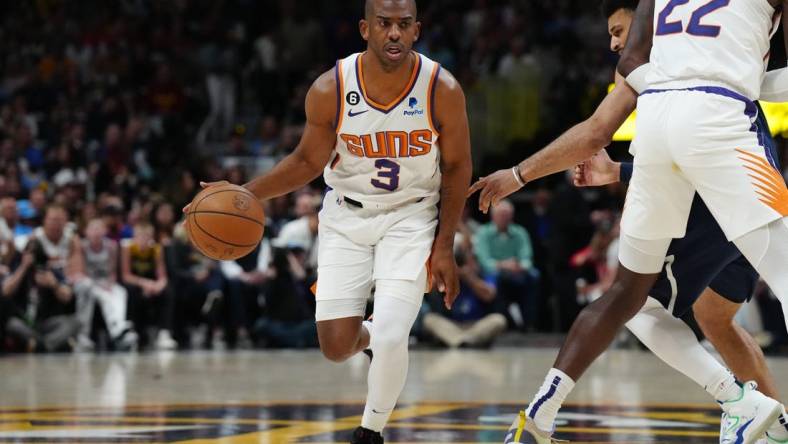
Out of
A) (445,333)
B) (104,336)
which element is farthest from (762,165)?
(104,336)

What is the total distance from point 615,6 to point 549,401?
1622 mm

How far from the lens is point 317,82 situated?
5309mm

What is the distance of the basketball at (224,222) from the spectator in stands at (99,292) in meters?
7.58

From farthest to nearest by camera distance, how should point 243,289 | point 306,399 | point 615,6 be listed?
point 243,289 < point 306,399 < point 615,6

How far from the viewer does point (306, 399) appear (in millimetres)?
7816

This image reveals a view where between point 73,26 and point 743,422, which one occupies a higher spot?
point 73,26

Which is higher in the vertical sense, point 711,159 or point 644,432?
point 711,159

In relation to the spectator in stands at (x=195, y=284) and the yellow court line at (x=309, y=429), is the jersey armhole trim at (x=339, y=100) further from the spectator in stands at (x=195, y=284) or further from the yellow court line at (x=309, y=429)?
the spectator in stands at (x=195, y=284)

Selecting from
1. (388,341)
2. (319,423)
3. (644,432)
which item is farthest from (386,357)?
(644,432)

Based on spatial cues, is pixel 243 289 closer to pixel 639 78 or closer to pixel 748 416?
pixel 748 416

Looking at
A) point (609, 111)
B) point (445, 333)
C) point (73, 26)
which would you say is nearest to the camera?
point (609, 111)

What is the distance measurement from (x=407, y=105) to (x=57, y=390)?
14.1 feet

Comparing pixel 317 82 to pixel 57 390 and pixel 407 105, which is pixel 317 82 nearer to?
pixel 407 105

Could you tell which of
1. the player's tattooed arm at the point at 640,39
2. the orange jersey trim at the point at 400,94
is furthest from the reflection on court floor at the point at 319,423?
the player's tattooed arm at the point at 640,39
